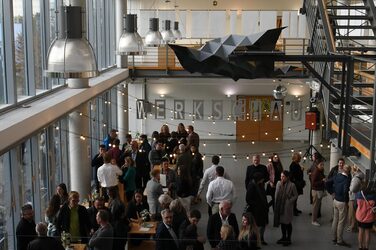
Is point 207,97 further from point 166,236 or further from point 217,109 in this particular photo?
point 166,236

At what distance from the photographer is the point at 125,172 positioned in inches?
337

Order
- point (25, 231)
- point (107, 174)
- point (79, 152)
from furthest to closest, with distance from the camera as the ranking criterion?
point (79, 152)
point (107, 174)
point (25, 231)

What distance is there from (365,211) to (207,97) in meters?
9.49

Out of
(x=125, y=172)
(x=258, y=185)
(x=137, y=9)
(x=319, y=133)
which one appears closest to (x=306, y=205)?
(x=258, y=185)

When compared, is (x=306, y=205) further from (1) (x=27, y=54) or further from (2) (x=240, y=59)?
(2) (x=240, y=59)

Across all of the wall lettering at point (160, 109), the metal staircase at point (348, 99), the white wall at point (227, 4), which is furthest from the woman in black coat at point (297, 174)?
the white wall at point (227, 4)

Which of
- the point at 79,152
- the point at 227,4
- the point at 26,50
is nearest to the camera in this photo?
the point at 26,50

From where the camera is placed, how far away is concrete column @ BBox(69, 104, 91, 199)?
898 cm

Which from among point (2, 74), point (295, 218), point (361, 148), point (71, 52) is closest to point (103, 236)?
point (2, 74)

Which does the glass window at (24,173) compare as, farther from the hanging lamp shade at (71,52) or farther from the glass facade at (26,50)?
the hanging lamp shade at (71,52)

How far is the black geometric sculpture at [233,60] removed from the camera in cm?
261

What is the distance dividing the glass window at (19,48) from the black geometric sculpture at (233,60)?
4.60m

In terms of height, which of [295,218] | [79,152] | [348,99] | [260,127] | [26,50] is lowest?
[295,218]

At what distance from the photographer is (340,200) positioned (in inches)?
295
